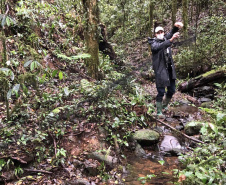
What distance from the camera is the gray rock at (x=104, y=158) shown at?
333 cm

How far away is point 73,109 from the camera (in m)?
4.26

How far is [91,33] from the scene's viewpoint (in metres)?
6.14

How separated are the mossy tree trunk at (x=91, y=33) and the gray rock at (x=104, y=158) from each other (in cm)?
344

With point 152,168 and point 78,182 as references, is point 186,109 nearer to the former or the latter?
point 152,168

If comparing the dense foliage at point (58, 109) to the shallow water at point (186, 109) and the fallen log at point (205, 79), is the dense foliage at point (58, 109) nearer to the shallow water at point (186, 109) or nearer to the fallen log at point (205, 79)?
the shallow water at point (186, 109)

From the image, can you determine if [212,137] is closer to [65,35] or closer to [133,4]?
[65,35]

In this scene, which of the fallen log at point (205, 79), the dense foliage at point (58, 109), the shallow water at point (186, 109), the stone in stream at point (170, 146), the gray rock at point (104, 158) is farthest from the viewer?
the fallen log at point (205, 79)

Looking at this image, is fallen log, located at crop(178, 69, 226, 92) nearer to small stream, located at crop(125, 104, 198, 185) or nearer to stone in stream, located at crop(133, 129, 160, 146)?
stone in stream, located at crop(133, 129, 160, 146)

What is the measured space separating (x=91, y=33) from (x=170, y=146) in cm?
414

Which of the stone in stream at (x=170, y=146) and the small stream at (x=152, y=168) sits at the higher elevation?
the stone in stream at (x=170, y=146)

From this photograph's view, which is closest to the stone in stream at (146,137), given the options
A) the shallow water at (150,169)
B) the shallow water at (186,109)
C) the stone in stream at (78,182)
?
Answer: the shallow water at (150,169)

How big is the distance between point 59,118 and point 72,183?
5.03 feet

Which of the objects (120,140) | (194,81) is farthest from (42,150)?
(194,81)

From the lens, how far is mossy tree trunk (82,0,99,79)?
5.99 meters
